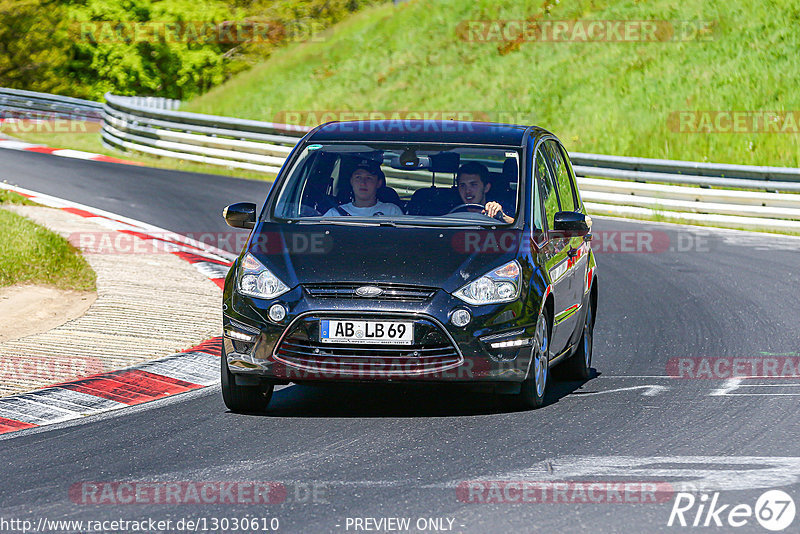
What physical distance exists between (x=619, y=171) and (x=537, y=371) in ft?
48.0

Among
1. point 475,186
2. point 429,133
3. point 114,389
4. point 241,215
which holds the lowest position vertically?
point 114,389

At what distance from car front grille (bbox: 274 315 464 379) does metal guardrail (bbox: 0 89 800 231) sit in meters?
13.3

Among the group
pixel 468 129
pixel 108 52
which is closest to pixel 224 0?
pixel 108 52

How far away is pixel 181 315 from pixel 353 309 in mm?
4278

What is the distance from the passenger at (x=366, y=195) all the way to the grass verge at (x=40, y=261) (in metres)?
4.75

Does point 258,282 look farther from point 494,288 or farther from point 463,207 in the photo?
point 463,207

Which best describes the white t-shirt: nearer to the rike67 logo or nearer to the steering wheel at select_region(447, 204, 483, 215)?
the steering wheel at select_region(447, 204, 483, 215)

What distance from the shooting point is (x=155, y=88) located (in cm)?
5491

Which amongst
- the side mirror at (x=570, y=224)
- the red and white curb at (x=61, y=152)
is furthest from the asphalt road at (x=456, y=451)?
the red and white curb at (x=61, y=152)

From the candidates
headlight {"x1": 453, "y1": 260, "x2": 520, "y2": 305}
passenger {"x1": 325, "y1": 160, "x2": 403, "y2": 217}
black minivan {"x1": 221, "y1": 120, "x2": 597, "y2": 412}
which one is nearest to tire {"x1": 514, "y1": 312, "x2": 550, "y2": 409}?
black minivan {"x1": 221, "y1": 120, "x2": 597, "y2": 412}

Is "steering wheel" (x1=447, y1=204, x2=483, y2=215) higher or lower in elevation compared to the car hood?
higher

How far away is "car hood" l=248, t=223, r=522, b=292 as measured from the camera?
709cm

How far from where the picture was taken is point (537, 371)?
749cm

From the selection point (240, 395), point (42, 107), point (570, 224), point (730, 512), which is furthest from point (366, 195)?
point (42, 107)
